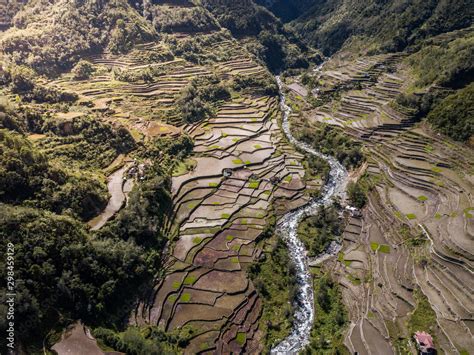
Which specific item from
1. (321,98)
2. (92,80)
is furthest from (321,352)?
(92,80)

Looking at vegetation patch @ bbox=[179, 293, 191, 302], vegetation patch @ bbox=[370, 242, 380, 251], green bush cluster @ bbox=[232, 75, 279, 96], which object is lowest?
vegetation patch @ bbox=[179, 293, 191, 302]

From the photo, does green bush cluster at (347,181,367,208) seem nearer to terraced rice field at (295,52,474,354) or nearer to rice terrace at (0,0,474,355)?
rice terrace at (0,0,474,355)

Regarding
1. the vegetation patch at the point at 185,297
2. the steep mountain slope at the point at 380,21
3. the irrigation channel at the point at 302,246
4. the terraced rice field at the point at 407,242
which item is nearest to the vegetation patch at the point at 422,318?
the terraced rice field at the point at 407,242

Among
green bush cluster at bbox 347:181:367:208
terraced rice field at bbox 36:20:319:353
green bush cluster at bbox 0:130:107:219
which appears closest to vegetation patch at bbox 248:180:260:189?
terraced rice field at bbox 36:20:319:353

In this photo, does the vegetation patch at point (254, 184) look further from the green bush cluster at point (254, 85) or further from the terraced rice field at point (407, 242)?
the green bush cluster at point (254, 85)

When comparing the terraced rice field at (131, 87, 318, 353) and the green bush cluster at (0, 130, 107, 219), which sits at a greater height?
the green bush cluster at (0, 130, 107, 219)
